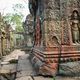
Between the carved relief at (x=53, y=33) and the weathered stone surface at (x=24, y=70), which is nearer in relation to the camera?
the weathered stone surface at (x=24, y=70)

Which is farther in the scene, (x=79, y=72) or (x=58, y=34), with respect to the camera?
(x=58, y=34)

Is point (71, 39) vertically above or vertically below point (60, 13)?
below

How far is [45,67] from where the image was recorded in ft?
Answer: 15.4

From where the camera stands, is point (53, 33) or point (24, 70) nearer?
point (53, 33)

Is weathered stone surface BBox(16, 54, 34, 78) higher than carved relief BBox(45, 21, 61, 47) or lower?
lower

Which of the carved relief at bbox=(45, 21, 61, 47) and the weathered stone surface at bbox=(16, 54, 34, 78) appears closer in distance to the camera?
the weathered stone surface at bbox=(16, 54, 34, 78)

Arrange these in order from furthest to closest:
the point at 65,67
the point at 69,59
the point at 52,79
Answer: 1. the point at 69,59
2. the point at 65,67
3. the point at 52,79

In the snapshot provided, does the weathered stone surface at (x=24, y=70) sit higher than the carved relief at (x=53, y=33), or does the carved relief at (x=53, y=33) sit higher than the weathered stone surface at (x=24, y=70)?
the carved relief at (x=53, y=33)

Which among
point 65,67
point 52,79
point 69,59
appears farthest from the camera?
point 69,59

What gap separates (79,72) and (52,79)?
67 centimetres

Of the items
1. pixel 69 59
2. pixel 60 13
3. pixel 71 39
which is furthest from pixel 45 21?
pixel 69 59

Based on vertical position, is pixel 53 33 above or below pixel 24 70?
above

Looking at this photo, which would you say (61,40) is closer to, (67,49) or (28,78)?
(67,49)

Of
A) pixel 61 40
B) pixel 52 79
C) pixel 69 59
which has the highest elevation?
pixel 61 40
